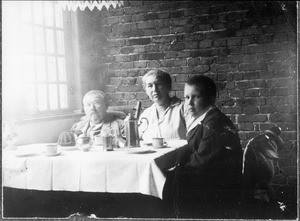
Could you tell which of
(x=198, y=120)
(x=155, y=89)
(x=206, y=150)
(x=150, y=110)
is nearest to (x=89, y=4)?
(x=155, y=89)

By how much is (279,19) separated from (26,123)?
70.5 inches

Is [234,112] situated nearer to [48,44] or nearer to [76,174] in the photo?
[76,174]

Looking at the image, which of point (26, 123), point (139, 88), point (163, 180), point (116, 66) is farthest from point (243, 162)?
point (26, 123)

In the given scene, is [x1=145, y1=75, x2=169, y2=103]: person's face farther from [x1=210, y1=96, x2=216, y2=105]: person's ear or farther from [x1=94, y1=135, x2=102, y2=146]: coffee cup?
[x1=94, y1=135, x2=102, y2=146]: coffee cup

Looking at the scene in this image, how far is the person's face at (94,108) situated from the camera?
243 centimetres

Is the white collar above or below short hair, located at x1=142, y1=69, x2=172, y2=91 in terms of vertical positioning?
below

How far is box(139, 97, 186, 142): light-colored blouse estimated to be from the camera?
2371mm

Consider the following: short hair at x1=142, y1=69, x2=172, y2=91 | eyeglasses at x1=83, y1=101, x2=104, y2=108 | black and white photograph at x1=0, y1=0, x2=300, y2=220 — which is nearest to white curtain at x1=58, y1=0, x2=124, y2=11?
black and white photograph at x1=0, y1=0, x2=300, y2=220

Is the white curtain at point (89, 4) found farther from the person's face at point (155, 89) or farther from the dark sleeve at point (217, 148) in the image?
the dark sleeve at point (217, 148)

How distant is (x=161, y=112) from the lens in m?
2.43

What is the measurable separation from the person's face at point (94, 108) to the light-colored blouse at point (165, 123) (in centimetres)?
29

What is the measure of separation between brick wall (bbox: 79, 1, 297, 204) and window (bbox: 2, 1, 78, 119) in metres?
0.28

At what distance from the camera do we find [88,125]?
2504 millimetres

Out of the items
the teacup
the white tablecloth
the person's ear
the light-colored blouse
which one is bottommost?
the white tablecloth
